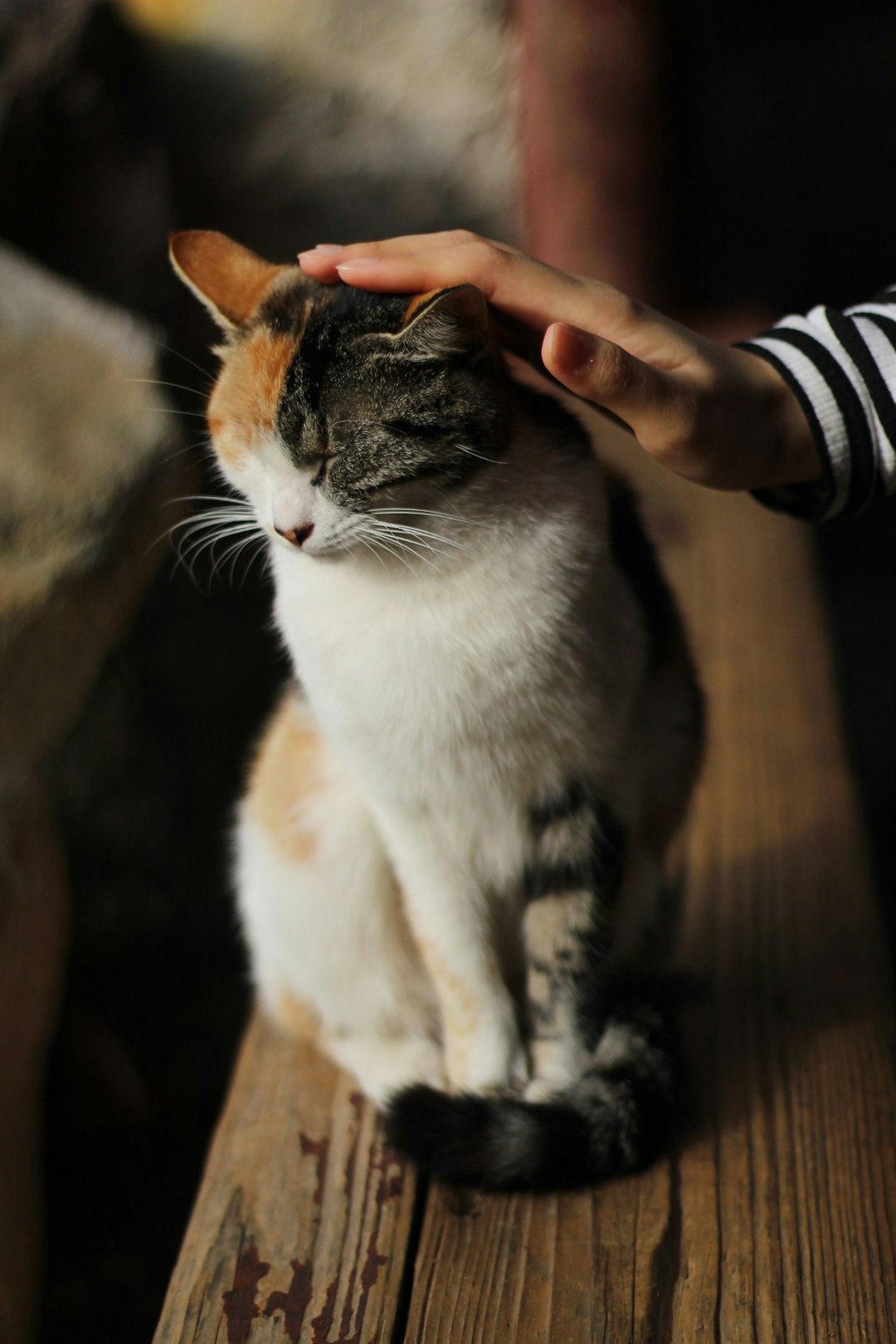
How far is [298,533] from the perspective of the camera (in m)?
1.04

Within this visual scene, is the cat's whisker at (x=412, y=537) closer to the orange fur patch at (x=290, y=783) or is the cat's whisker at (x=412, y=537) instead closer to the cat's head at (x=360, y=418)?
the cat's head at (x=360, y=418)

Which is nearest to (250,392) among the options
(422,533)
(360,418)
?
(360,418)

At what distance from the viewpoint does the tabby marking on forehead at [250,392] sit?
41.5 inches

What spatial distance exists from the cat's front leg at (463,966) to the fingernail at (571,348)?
1.81 feet

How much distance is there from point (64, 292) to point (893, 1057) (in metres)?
1.83

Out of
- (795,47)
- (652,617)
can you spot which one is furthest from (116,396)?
(795,47)

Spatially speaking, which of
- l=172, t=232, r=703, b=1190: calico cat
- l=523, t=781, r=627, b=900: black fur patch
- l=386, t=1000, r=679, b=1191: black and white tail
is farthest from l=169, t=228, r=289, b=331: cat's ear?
l=386, t=1000, r=679, b=1191: black and white tail

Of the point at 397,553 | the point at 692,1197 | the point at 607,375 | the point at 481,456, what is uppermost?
the point at 607,375

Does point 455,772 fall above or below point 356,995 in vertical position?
above

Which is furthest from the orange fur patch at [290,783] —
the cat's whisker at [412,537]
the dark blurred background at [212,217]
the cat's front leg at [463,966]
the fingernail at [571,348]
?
the dark blurred background at [212,217]

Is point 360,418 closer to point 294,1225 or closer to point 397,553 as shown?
point 397,553

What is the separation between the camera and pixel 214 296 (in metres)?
1.11

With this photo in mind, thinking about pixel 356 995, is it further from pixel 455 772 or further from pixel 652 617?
pixel 652 617

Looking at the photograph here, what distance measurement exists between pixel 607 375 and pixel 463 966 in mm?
683
